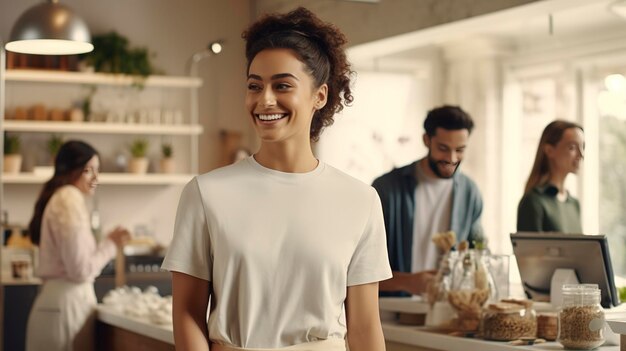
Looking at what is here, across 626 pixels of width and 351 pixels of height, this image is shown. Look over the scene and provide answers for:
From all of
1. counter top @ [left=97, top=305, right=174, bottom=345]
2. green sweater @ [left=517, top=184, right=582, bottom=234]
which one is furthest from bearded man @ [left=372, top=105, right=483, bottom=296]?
counter top @ [left=97, top=305, right=174, bottom=345]

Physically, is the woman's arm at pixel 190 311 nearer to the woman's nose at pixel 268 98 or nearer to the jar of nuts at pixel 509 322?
the woman's nose at pixel 268 98

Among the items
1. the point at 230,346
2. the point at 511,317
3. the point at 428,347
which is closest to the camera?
the point at 230,346

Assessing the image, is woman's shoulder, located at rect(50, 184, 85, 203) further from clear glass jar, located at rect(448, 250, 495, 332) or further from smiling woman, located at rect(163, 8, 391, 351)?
smiling woman, located at rect(163, 8, 391, 351)

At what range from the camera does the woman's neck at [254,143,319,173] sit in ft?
6.41

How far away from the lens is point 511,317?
3299 mm

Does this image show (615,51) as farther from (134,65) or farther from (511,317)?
(511,317)

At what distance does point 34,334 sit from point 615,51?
464 centimetres

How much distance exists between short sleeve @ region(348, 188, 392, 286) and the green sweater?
2827 mm

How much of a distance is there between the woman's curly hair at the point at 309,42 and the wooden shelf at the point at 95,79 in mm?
5417

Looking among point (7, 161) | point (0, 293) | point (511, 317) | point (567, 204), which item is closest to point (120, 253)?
point (0, 293)

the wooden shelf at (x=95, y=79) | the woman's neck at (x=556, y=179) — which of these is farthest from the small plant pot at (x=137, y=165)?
the woman's neck at (x=556, y=179)

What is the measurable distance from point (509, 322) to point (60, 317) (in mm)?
2435

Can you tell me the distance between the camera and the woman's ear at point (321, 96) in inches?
79.0

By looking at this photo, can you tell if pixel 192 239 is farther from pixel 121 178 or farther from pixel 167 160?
pixel 167 160
